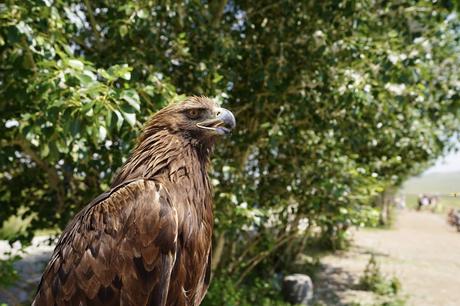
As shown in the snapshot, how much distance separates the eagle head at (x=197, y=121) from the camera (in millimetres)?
2357

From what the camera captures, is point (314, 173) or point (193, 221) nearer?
point (193, 221)

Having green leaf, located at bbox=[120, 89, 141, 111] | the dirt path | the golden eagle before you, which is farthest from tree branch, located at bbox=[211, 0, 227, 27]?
the dirt path

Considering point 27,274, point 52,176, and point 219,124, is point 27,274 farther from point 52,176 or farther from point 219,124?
point 219,124

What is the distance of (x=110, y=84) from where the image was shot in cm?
282

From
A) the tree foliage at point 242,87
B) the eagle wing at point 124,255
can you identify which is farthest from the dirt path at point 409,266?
the eagle wing at point 124,255

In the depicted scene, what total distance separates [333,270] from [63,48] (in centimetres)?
891

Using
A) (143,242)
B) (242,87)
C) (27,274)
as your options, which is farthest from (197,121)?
(27,274)

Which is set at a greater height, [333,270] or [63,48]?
[63,48]

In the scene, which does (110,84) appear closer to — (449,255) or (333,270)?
(333,270)

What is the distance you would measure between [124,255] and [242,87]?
11.9 feet

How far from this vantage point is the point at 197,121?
2.38m

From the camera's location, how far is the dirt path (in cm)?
851

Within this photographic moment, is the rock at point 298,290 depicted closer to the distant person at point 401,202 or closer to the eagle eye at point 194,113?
the eagle eye at point 194,113

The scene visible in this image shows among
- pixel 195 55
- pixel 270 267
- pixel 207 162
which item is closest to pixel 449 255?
pixel 270 267
